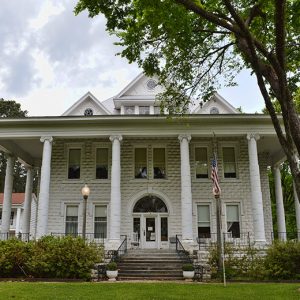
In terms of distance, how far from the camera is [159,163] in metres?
25.6

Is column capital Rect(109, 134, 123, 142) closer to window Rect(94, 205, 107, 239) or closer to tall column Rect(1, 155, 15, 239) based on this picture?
window Rect(94, 205, 107, 239)

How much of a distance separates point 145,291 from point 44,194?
11.8m

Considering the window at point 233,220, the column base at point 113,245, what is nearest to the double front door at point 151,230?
the column base at point 113,245

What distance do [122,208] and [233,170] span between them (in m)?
7.57

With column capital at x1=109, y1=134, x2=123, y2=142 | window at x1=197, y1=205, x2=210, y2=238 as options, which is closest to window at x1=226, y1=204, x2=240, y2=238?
window at x1=197, y1=205, x2=210, y2=238

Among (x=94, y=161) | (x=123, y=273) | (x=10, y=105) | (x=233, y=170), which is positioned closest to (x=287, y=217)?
(x=233, y=170)

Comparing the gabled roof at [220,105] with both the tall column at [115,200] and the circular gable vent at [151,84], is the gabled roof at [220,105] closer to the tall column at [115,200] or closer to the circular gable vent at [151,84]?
the circular gable vent at [151,84]

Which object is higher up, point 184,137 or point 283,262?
point 184,137

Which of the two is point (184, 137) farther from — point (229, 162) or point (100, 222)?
point (100, 222)

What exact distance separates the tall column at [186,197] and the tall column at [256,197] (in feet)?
11.5

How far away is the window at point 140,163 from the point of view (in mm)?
25500

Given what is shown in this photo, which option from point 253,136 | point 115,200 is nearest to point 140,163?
point 115,200

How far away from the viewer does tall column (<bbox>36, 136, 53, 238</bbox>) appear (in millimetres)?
21656

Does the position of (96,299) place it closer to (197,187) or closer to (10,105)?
(197,187)
